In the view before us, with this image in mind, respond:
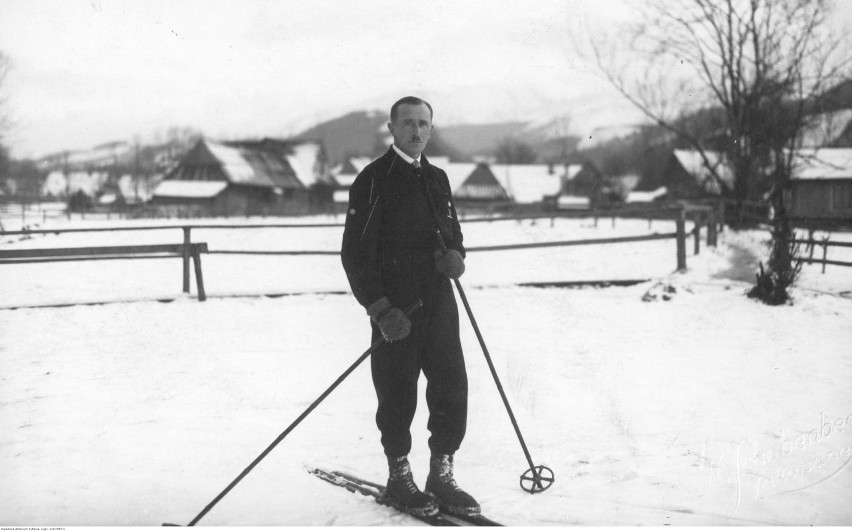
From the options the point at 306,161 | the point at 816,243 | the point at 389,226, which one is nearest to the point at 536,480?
the point at 389,226

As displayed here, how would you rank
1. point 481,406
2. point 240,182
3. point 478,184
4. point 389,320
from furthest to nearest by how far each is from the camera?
1. point 478,184
2. point 240,182
3. point 481,406
4. point 389,320

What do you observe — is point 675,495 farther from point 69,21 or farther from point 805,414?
point 69,21

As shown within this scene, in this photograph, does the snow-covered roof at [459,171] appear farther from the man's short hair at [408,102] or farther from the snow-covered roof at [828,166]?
the man's short hair at [408,102]

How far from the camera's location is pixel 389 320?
2486mm

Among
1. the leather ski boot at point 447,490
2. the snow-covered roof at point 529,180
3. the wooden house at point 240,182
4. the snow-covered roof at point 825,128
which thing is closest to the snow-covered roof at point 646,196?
the snow-covered roof at point 529,180

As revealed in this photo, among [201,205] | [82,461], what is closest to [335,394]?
[82,461]

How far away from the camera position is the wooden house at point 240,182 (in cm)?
2966

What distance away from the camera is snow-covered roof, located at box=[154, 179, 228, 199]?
2966cm

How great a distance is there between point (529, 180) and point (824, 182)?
3492cm

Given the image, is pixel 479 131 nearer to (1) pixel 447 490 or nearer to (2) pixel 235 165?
(1) pixel 447 490

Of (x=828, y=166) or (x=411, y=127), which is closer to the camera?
(x=411, y=127)

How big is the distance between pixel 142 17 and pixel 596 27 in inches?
125

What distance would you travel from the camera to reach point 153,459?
3.02 meters

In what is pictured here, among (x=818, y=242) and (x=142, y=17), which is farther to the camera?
(x=818, y=242)
